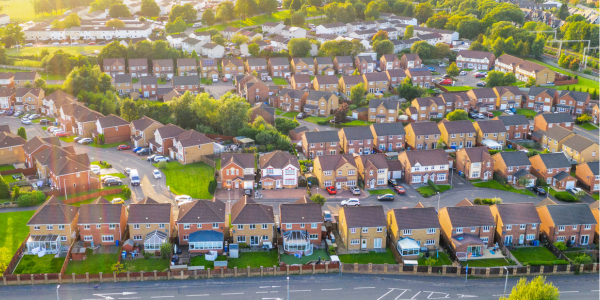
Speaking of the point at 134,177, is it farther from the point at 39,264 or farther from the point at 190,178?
the point at 39,264

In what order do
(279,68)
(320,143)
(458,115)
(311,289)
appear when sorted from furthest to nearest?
(279,68), (458,115), (320,143), (311,289)

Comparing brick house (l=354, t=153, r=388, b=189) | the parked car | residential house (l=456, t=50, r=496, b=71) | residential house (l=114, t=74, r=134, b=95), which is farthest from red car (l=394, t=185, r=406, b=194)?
residential house (l=456, t=50, r=496, b=71)

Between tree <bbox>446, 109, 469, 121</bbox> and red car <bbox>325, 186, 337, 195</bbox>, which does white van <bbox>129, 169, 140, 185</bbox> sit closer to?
red car <bbox>325, 186, 337, 195</bbox>

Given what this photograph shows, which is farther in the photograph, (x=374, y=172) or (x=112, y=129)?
(x=112, y=129)

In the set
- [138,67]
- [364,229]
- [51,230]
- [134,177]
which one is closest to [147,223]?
[51,230]

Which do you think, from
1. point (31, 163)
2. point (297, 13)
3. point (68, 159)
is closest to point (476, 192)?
point (68, 159)

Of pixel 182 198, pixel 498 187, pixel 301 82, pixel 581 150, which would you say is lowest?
pixel 498 187

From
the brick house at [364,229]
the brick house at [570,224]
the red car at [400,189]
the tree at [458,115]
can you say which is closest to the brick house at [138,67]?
the tree at [458,115]

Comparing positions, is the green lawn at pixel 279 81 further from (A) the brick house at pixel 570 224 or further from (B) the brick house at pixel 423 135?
(A) the brick house at pixel 570 224
